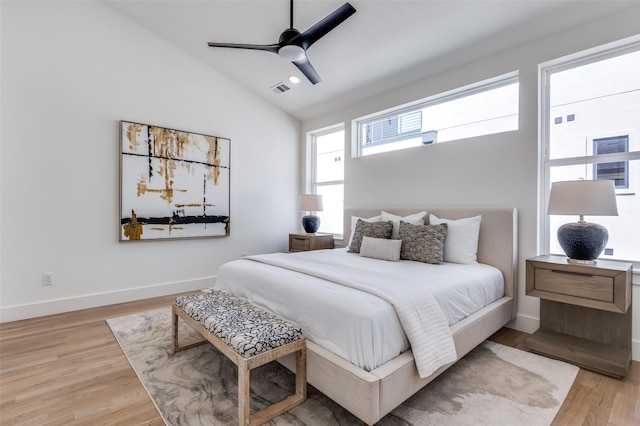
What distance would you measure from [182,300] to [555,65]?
3818mm

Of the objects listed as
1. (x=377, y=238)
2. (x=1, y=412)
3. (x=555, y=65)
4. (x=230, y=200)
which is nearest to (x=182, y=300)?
(x=1, y=412)

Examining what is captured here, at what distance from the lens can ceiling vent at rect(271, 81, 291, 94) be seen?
433 centimetres

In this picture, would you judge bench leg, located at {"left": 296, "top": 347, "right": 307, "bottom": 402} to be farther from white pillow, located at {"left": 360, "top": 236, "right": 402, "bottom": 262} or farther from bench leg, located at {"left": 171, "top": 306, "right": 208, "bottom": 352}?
white pillow, located at {"left": 360, "top": 236, "right": 402, "bottom": 262}

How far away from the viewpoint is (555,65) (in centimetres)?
276

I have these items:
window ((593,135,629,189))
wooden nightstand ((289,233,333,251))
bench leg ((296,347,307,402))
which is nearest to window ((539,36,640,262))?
window ((593,135,629,189))

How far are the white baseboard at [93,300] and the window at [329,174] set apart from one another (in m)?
2.08

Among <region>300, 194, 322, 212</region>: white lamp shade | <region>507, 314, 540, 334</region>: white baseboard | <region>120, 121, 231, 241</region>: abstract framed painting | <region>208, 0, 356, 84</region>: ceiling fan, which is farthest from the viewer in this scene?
<region>300, 194, 322, 212</region>: white lamp shade

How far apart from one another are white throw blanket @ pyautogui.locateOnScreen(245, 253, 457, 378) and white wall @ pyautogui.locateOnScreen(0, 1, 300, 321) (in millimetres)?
2811

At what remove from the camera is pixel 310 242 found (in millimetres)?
4379

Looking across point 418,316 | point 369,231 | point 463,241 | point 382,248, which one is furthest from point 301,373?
point 463,241

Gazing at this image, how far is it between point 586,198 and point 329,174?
3414 mm

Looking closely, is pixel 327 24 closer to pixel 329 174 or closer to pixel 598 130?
pixel 598 130

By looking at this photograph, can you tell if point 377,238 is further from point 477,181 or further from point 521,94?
point 521,94

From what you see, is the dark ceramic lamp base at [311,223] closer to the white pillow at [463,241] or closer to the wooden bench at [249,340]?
the white pillow at [463,241]
